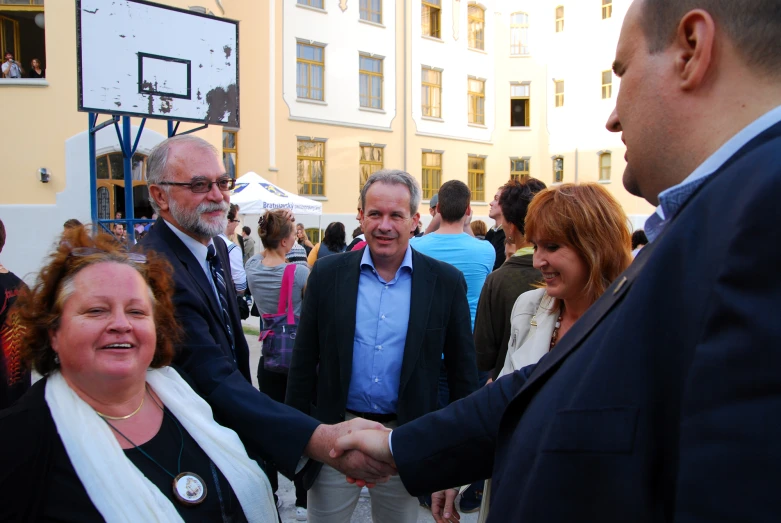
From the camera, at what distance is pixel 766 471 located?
70cm

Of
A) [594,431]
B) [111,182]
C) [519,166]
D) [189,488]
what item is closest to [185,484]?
[189,488]

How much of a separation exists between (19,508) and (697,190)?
1.76 metres

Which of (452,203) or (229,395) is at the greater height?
(452,203)

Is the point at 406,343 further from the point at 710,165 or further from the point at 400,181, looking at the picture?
the point at 710,165

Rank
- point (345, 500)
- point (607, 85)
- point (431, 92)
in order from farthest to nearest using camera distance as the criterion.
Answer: point (607, 85), point (431, 92), point (345, 500)

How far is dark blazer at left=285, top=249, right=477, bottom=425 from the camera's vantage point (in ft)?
9.12

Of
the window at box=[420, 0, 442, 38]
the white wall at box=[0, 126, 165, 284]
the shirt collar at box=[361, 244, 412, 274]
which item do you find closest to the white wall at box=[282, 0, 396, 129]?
the window at box=[420, 0, 442, 38]

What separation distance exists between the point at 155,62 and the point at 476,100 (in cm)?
2018

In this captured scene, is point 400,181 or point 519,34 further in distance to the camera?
point 519,34

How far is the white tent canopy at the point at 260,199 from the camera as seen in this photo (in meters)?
12.6

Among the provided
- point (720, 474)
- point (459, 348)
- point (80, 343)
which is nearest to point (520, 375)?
point (459, 348)

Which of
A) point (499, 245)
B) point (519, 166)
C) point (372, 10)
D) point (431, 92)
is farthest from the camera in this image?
point (519, 166)

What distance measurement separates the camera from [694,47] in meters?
0.96

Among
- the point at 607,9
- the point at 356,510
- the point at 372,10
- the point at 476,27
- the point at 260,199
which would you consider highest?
the point at 607,9
